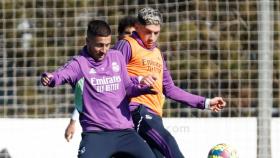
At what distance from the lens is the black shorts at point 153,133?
737 cm

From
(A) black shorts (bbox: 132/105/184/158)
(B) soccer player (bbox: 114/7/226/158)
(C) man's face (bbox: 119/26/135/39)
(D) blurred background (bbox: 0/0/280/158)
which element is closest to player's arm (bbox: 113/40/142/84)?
(B) soccer player (bbox: 114/7/226/158)

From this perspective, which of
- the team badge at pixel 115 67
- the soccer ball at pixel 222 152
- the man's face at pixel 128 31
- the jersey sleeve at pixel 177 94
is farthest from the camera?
the man's face at pixel 128 31

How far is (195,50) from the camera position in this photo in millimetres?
12188

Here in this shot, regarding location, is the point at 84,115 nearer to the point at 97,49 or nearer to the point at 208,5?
the point at 97,49

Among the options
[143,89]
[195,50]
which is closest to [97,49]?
[143,89]

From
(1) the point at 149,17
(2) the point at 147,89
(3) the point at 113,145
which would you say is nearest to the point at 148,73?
(1) the point at 149,17

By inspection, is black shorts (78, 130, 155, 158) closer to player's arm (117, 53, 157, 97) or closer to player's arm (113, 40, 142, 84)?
player's arm (117, 53, 157, 97)

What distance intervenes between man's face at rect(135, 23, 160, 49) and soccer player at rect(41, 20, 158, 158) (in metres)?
0.65

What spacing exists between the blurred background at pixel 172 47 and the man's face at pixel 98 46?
4733mm

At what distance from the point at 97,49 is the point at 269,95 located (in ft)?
14.4

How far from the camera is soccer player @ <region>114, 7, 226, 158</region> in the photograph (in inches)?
291

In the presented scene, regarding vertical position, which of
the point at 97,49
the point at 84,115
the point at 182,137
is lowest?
the point at 182,137

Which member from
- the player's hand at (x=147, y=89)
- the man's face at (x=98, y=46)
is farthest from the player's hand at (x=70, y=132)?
the player's hand at (x=147, y=89)

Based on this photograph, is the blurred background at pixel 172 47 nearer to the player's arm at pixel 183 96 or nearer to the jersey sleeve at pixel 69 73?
the player's arm at pixel 183 96
